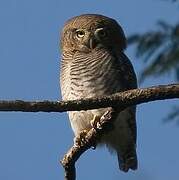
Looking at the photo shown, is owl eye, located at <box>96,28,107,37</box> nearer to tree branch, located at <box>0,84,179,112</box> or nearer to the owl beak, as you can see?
the owl beak

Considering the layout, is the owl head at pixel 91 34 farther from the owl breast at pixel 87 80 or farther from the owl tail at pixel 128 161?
the owl tail at pixel 128 161

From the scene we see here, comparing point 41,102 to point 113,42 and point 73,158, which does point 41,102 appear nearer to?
point 73,158

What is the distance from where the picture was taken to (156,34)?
7570 mm

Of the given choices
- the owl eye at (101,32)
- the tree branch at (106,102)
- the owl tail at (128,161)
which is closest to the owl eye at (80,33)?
the owl eye at (101,32)

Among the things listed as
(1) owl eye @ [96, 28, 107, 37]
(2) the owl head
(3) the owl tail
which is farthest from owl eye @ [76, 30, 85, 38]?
(3) the owl tail

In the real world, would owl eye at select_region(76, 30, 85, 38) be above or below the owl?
above

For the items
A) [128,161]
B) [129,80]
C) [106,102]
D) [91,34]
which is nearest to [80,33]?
[91,34]

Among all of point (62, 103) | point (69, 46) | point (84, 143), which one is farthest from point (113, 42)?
point (62, 103)

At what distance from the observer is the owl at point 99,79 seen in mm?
5875

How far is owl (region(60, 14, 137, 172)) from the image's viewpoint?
5.88 m

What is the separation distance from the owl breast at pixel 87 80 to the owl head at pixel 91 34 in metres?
0.31

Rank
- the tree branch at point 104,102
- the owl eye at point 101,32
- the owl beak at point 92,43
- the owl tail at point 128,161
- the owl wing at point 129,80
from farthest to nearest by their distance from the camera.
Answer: the owl eye at point 101,32 → the owl beak at point 92,43 → the owl wing at point 129,80 → the owl tail at point 128,161 → the tree branch at point 104,102

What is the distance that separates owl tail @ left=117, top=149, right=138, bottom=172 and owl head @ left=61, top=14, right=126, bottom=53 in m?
0.97

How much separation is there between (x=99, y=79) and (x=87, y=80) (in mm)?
90
